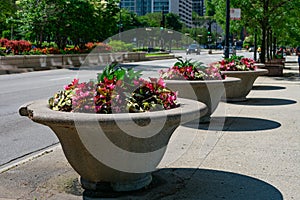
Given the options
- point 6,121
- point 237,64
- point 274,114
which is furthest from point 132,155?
point 237,64

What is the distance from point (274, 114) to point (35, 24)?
25870 millimetres

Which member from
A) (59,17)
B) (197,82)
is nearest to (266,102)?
(197,82)

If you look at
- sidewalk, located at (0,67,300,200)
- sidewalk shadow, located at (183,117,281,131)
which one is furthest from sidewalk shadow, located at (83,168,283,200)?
sidewalk shadow, located at (183,117,281,131)

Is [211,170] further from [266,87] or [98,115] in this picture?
[266,87]

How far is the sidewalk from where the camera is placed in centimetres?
525

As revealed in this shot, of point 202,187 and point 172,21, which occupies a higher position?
point 172,21

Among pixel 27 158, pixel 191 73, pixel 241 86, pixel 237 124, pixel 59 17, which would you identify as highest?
pixel 59 17

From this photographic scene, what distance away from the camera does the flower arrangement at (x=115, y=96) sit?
16.3ft

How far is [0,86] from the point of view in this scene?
18.4m

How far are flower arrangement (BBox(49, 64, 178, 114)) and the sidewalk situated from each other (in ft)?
3.07

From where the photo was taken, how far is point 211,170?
6180 mm

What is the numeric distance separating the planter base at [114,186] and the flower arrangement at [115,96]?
819mm

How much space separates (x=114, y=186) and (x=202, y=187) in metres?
1.02

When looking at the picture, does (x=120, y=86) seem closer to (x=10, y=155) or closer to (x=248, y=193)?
(x=248, y=193)
